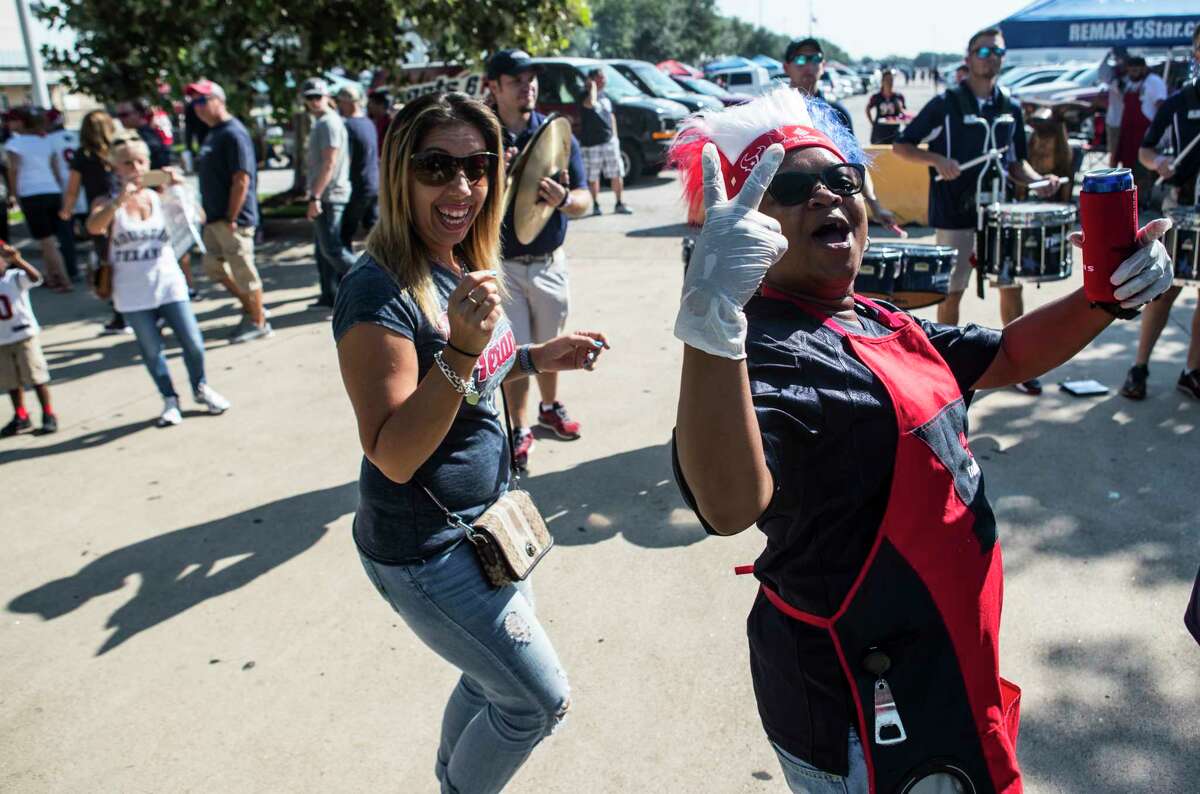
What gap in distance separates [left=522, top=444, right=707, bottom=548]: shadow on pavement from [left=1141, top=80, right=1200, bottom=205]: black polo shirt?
3321 millimetres

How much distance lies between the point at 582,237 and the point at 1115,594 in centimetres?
877

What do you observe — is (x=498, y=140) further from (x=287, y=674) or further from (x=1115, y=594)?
(x=1115, y=594)

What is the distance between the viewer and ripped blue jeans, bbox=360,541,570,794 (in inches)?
87.7

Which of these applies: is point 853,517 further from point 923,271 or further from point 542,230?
point 542,230

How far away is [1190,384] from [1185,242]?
950 millimetres

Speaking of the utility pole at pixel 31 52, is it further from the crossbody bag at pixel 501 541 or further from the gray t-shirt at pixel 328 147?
the crossbody bag at pixel 501 541

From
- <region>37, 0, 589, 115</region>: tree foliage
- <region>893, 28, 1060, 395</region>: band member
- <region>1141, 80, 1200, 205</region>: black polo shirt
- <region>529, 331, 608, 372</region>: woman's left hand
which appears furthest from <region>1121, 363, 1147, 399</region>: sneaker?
<region>37, 0, 589, 115</region>: tree foliage

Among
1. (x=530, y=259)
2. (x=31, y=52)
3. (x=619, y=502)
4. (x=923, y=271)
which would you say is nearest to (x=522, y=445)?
(x=619, y=502)

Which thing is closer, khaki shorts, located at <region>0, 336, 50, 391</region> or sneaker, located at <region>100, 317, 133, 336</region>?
khaki shorts, located at <region>0, 336, 50, 391</region>

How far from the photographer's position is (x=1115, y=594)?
3.62 m

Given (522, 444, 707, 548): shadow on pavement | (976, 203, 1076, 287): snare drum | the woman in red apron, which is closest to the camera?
the woman in red apron

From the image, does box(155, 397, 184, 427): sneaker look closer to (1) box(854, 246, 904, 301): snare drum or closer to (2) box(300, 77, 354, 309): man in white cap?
(2) box(300, 77, 354, 309): man in white cap

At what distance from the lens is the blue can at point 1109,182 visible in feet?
5.73

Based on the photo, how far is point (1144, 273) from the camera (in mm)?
1743
